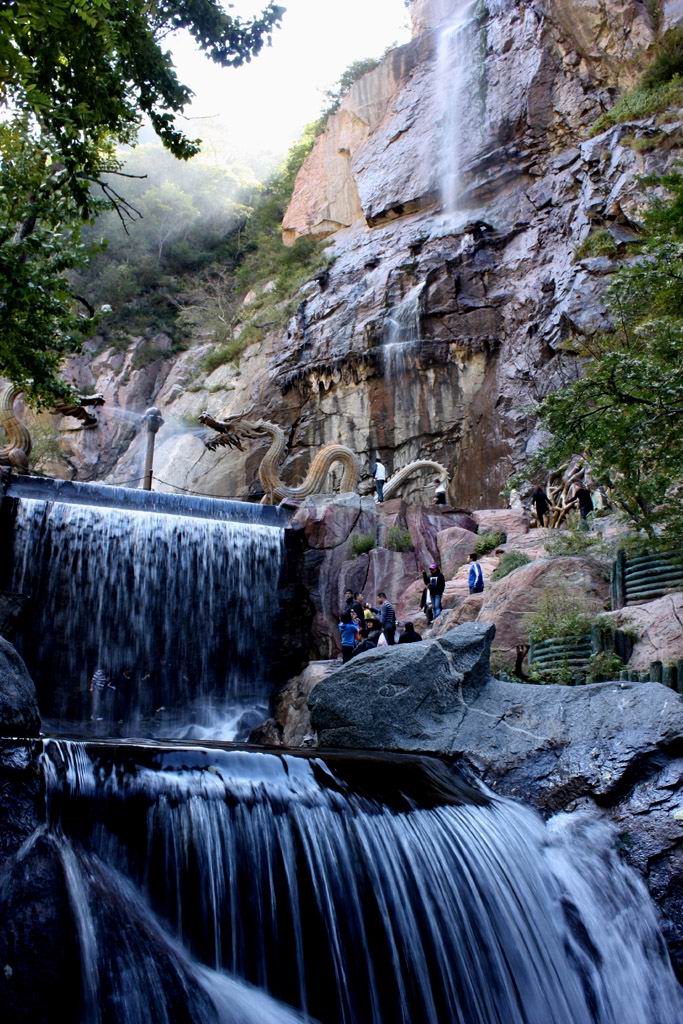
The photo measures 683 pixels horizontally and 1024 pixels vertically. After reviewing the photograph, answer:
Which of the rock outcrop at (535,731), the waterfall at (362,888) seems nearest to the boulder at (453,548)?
the rock outcrop at (535,731)

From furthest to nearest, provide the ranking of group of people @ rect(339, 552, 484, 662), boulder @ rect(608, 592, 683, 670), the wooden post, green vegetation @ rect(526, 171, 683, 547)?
group of people @ rect(339, 552, 484, 662), the wooden post, boulder @ rect(608, 592, 683, 670), green vegetation @ rect(526, 171, 683, 547)

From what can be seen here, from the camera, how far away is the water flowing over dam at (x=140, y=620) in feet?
49.8

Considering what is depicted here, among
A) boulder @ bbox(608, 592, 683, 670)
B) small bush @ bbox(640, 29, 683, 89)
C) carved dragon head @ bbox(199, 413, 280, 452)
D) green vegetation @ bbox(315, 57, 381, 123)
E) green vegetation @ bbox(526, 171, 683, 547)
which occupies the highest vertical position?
green vegetation @ bbox(315, 57, 381, 123)

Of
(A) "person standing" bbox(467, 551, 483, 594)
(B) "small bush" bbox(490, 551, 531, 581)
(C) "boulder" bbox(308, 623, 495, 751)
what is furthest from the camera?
(A) "person standing" bbox(467, 551, 483, 594)

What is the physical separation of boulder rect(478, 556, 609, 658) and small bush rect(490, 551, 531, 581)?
195cm

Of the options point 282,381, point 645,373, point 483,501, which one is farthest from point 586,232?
point 645,373

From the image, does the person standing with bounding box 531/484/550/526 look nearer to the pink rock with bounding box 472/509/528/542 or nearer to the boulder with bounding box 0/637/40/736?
the pink rock with bounding box 472/509/528/542

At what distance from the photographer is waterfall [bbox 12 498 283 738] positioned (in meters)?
15.2

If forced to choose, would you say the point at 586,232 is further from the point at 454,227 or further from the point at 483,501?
the point at 483,501

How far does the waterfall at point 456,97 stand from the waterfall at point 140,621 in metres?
20.1

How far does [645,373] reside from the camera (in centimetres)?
966

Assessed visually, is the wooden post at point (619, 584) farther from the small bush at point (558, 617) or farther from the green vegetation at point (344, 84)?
the green vegetation at point (344, 84)

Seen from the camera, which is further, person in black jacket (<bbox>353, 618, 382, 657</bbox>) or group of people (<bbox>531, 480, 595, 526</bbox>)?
group of people (<bbox>531, 480, 595, 526</bbox>)

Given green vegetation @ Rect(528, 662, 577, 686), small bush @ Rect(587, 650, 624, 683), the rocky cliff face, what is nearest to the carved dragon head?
the rocky cliff face
